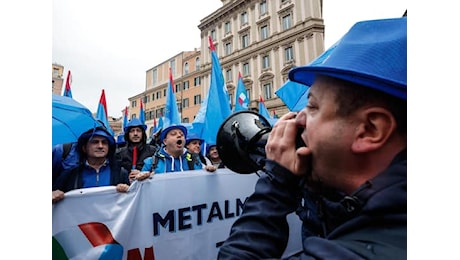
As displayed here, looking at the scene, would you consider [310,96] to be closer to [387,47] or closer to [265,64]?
[387,47]

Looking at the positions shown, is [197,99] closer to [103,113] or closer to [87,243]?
[103,113]

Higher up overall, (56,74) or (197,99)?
(197,99)

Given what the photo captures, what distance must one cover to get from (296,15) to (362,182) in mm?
24650

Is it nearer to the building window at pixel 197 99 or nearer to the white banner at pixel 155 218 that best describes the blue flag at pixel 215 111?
the white banner at pixel 155 218

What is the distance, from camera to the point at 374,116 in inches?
26.3

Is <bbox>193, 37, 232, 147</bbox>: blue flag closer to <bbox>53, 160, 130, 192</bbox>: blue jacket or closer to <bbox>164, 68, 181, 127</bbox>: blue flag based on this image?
<bbox>164, 68, 181, 127</bbox>: blue flag

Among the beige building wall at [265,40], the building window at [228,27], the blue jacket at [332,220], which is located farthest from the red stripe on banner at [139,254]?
the building window at [228,27]

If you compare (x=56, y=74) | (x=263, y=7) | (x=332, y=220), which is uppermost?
(x=263, y=7)

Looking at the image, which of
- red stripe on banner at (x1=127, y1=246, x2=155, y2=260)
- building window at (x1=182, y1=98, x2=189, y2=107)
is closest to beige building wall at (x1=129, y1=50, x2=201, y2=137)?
building window at (x1=182, y1=98, x2=189, y2=107)

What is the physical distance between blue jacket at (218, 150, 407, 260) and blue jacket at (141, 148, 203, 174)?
8.00ft

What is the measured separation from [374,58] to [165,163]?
2.86 m

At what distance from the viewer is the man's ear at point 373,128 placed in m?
0.66

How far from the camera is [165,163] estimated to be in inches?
128

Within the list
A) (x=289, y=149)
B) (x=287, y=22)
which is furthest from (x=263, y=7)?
(x=289, y=149)
